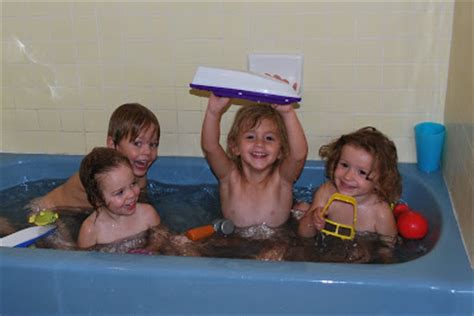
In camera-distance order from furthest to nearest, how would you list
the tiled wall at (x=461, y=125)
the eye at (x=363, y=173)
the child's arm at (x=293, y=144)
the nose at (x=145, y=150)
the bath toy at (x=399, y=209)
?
the nose at (x=145, y=150) → the bath toy at (x=399, y=209) → the eye at (x=363, y=173) → the child's arm at (x=293, y=144) → the tiled wall at (x=461, y=125)

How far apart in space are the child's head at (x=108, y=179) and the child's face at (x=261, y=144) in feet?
1.32

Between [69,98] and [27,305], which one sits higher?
[69,98]

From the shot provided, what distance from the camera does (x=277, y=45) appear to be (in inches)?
90.8

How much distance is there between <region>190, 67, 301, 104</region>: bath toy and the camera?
183 cm

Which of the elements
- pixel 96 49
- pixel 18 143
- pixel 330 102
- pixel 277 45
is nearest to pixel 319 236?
pixel 330 102

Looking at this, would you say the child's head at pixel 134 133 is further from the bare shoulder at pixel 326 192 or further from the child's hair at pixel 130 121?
the bare shoulder at pixel 326 192

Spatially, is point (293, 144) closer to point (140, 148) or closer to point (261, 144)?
point (261, 144)

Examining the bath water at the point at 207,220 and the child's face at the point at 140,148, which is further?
the child's face at the point at 140,148

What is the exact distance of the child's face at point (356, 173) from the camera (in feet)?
6.81

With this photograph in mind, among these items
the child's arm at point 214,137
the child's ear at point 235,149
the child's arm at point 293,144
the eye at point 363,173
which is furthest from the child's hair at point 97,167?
the eye at point 363,173

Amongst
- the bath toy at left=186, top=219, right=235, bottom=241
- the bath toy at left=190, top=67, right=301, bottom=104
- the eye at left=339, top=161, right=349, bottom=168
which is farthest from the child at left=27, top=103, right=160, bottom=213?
the eye at left=339, top=161, right=349, bottom=168

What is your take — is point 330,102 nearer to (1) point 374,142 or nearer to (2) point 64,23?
(1) point 374,142

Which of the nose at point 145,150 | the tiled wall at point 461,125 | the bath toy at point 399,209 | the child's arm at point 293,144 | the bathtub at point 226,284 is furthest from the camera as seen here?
the nose at point 145,150

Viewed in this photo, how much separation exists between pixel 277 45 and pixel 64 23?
2.70ft
